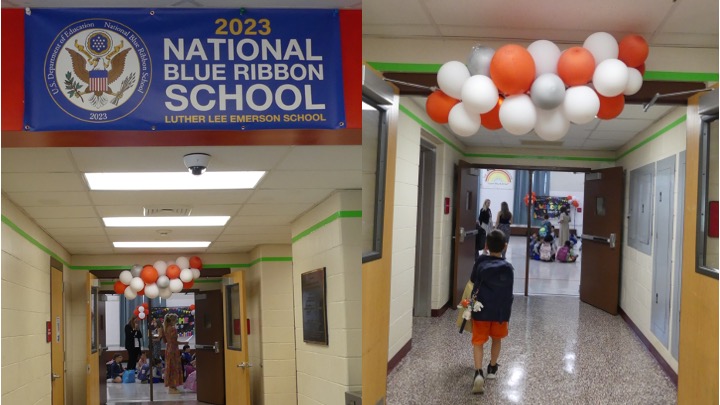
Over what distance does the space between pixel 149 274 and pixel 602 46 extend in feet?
17.6

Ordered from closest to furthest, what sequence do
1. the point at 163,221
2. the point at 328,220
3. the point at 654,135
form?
1. the point at 328,220
2. the point at 654,135
3. the point at 163,221

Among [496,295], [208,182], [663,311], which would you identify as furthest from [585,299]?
[208,182]

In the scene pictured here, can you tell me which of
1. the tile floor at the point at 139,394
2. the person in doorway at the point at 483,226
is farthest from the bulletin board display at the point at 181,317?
the person in doorway at the point at 483,226

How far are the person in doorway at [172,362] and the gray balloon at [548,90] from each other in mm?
9185

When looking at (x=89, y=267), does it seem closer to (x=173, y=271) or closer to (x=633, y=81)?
(x=173, y=271)

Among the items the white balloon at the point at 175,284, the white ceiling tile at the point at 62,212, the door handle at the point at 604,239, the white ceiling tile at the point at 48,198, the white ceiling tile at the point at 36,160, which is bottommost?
the white balloon at the point at 175,284

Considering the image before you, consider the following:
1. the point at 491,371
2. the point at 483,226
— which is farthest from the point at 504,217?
the point at 491,371

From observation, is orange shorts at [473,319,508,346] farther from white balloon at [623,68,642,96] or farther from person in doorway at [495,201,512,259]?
person in doorway at [495,201,512,259]

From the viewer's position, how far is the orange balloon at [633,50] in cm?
214

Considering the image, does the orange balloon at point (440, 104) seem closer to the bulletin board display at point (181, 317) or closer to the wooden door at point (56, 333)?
the wooden door at point (56, 333)

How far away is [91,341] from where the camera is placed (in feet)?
21.4

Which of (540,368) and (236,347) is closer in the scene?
(540,368)

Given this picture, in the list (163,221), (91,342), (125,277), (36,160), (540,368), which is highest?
(36,160)

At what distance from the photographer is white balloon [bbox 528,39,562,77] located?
2.18m
